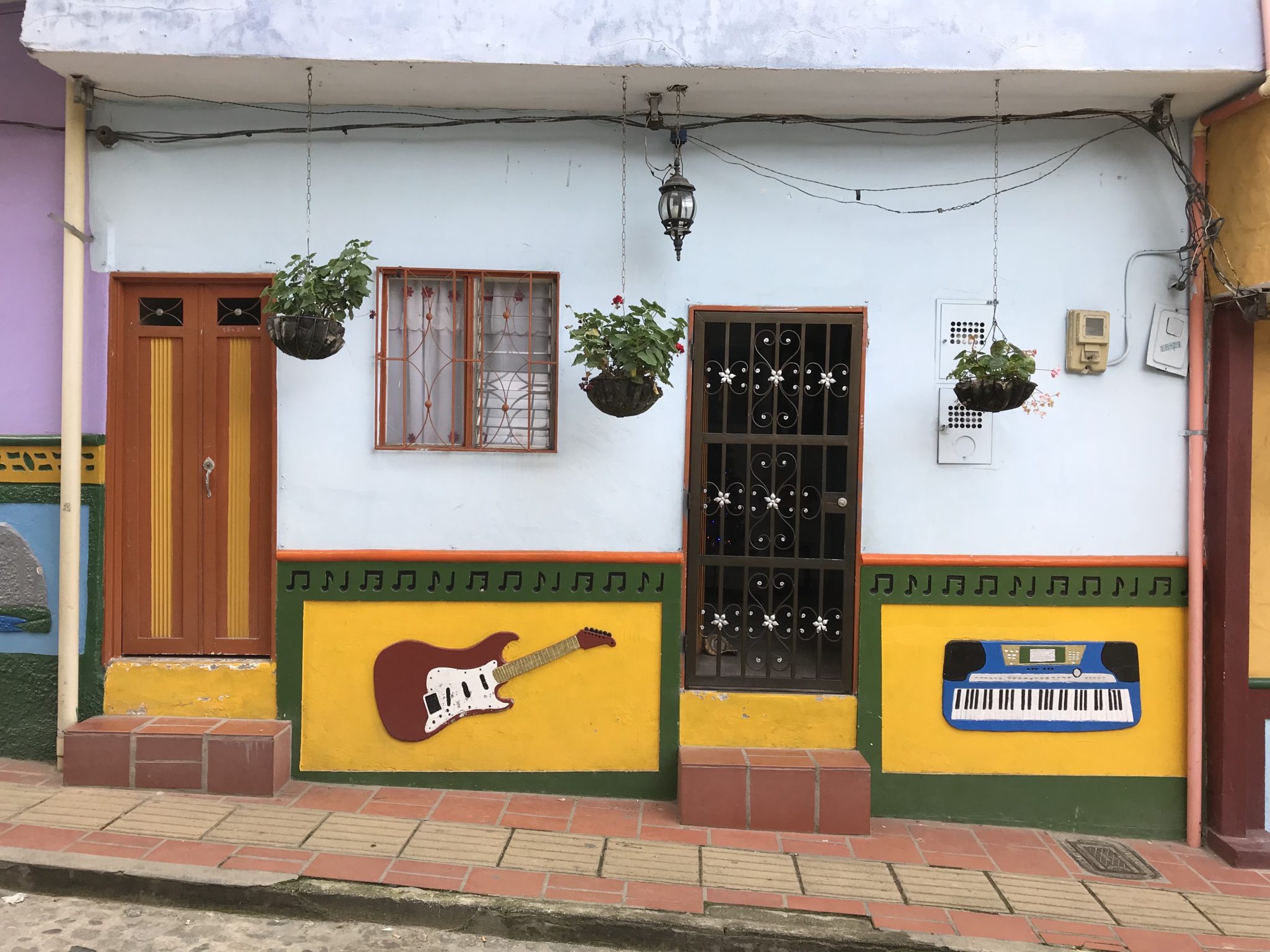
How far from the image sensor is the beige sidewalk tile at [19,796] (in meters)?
4.28

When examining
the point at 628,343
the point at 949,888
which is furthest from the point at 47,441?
the point at 949,888

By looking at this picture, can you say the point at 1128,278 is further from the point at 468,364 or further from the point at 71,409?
the point at 71,409

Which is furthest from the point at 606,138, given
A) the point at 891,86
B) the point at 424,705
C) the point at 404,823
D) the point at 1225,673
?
the point at 1225,673

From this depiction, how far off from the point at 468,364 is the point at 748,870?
3081 millimetres

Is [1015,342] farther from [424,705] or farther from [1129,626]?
[424,705]

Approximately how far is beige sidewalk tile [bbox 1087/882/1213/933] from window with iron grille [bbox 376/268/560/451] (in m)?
3.67

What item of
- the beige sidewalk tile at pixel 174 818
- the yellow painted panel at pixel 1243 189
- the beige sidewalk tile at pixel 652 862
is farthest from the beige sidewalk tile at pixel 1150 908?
the beige sidewalk tile at pixel 174 818

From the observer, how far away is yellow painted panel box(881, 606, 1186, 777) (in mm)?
4750

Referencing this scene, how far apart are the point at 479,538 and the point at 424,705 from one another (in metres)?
1.00

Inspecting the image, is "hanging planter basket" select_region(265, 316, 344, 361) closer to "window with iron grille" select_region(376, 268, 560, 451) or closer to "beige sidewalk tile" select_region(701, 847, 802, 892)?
"window with iron grille" select_region(376, 268, 560, 451)

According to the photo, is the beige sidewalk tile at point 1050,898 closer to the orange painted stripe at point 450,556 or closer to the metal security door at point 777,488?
the metal security door at point 777,488

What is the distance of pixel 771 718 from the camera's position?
15.6ft

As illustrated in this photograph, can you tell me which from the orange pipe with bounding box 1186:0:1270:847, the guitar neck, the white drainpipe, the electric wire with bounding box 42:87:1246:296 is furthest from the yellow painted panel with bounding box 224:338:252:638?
the orange pipe with bounding box 1186:0:1270:847

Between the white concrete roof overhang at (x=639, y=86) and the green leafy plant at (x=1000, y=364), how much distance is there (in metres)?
1.40
